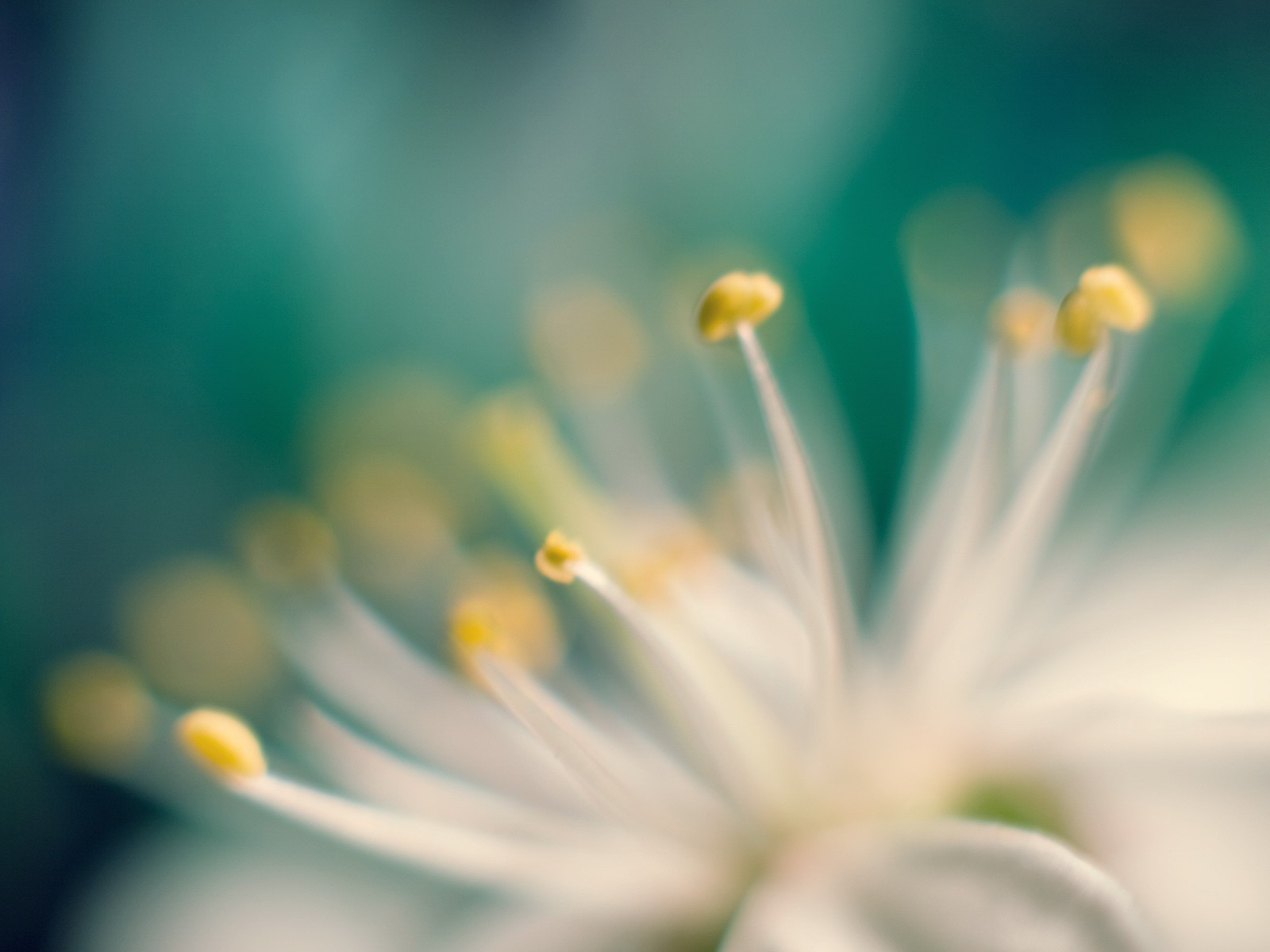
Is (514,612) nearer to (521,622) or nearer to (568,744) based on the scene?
(521,622)

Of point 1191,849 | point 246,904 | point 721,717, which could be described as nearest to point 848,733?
point 721,717

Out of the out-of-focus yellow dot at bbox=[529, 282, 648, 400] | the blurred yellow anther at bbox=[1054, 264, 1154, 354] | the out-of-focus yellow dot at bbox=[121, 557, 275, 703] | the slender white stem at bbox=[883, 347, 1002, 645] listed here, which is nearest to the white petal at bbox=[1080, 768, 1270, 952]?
the slender white stem at bbox=[883, 347, 1002, 645]

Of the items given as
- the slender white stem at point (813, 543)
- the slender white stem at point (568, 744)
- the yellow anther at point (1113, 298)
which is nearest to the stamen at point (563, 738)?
the slender white stem at point (568, 744)

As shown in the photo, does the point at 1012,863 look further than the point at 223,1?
No

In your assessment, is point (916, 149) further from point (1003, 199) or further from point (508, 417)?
point (508, 417)

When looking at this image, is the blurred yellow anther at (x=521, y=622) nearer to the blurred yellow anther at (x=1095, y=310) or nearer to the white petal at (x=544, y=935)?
the white petal at (x=544, y=935)

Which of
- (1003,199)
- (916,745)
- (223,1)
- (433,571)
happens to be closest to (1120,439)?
(1003,199)

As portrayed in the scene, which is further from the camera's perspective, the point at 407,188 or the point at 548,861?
the point at 407,188
